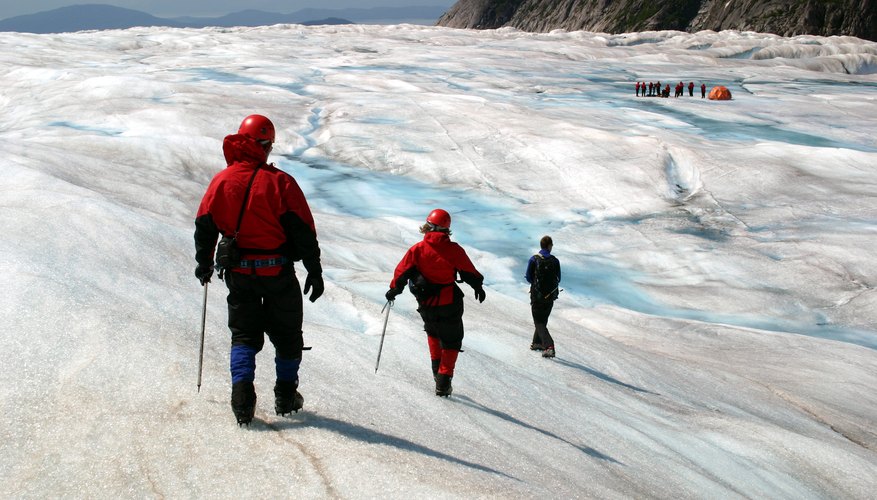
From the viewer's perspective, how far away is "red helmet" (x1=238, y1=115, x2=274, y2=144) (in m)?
4.84

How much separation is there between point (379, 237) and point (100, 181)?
19.0 ft

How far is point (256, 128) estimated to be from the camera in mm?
4855

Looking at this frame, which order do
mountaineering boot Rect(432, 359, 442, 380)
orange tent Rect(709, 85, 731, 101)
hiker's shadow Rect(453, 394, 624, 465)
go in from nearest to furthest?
hiker's shadow Rect(453, 394, 624, 465)
mountaineering boot Rect(432, 359, 442, 380)
orange tent Rect(709, 85, 731, 101)

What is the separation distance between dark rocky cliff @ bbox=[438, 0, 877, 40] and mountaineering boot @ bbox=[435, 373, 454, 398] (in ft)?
332

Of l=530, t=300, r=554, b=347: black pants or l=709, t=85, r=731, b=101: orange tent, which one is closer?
l=530, t=300, r=554, b=347: black pants

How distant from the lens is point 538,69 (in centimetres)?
4803

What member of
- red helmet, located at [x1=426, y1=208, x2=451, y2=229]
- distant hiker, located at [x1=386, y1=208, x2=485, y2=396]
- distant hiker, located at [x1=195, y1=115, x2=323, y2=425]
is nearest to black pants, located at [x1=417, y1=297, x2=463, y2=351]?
distant hiker, located at [x1=386, y1=208, x2=485, y2=396]

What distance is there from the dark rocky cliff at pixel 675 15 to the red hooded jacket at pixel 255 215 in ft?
337

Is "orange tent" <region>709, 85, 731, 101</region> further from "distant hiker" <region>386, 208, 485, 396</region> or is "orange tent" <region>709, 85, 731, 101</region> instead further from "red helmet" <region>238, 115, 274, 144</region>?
"red helmet" <region>238, 115, 274, 144</region>

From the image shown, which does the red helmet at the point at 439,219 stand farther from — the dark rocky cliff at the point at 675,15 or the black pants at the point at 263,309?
the dark rocky cliff at the point at 675,15

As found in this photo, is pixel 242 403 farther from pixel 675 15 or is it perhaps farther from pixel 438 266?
pixel 675 15

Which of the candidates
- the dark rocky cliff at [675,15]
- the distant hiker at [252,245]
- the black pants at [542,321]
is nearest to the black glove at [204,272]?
the distant hiker at [252,245]

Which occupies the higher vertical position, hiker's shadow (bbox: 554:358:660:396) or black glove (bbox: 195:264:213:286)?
black glove (bbox: 195:264:213:286)

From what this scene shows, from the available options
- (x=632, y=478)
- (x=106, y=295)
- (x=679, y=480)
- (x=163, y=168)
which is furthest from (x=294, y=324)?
(x=163, y=168)
